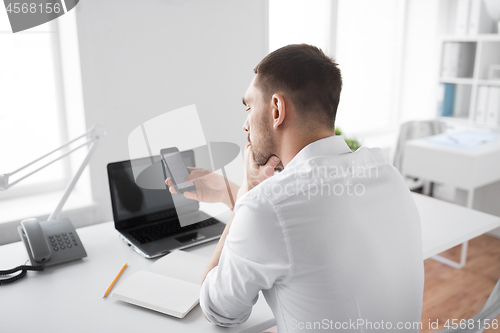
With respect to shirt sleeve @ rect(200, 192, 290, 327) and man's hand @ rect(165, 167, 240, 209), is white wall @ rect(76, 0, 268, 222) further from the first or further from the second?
shirt sleeve @ rect(200, 192, 290, 327)

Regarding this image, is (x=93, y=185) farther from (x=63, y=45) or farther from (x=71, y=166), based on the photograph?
(x=63, y=45)

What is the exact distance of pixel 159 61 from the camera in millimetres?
2229

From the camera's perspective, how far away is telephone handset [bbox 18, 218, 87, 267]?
130 cm

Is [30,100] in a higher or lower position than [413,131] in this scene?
higher

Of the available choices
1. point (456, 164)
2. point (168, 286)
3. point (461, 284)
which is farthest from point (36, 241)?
point (456, 164)

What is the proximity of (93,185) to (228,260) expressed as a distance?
1.37m

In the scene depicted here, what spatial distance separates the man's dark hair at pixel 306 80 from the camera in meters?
0.99

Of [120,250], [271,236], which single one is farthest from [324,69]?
[120,250]

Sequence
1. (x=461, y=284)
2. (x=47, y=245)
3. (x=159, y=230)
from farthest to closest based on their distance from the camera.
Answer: (x=461, y=284) < (x=159, y=230) < (x=47, y=245)

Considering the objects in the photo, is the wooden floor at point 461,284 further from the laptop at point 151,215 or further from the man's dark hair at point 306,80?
the man's dark hair at point 306,80

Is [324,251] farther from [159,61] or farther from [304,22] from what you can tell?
[304,22]

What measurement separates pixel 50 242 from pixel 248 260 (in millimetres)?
774

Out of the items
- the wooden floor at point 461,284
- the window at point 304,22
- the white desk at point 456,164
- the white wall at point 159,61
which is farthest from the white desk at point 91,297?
the window at point 304,22

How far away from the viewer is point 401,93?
12.9 ft
